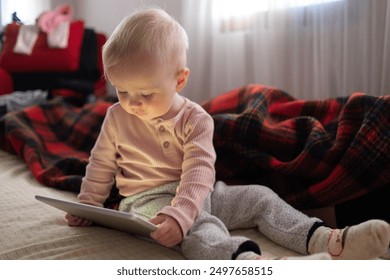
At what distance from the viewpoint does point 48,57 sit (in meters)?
1.92

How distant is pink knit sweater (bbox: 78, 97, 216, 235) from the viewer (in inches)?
29.5

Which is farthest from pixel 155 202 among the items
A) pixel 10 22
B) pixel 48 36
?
pixel 48 36

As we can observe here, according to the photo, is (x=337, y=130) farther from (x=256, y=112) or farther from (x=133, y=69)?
(x=133, y=69)

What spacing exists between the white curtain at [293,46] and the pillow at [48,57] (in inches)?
24.4

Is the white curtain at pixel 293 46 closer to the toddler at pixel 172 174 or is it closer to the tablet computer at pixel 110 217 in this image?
the toddler at pixel 172 174

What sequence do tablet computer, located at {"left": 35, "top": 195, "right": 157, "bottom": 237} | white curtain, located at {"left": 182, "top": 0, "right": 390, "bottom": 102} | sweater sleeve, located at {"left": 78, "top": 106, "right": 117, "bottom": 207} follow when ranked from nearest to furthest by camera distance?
tablet computer, located at {"left": 35, "top": 195, "right": 157, "bottom": 237} < sweater sleeve, located at {"left": 78, "top": 106, "right": 117, "bottom": 207} < white curtain, located at {"left": 182, "top": 0, "right": 390, "bottom": 102}

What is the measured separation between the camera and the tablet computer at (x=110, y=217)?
23.3 inches

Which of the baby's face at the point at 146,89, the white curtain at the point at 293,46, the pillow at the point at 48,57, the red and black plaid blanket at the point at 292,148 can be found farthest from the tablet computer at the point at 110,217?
the pillow at the point at 48,57

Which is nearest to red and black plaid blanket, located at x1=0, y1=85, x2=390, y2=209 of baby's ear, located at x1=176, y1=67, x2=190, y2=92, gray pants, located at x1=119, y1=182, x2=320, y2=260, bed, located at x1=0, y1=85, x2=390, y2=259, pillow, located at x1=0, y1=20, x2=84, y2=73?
bed, located at x1=0, y1=85, x2=390, y2=259

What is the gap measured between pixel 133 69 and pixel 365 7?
0.76 meters

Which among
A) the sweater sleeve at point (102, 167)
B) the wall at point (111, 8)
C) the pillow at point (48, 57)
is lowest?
the sweater sleeve at point (102, 167)

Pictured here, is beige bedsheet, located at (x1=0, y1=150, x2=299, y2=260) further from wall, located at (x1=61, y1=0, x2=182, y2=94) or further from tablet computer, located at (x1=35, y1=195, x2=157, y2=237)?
wall, located at (x1=61, y1=0, x2=182, y2=94)

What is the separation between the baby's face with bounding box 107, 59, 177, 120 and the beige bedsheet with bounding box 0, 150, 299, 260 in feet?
0.72

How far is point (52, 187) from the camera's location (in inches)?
41.3
